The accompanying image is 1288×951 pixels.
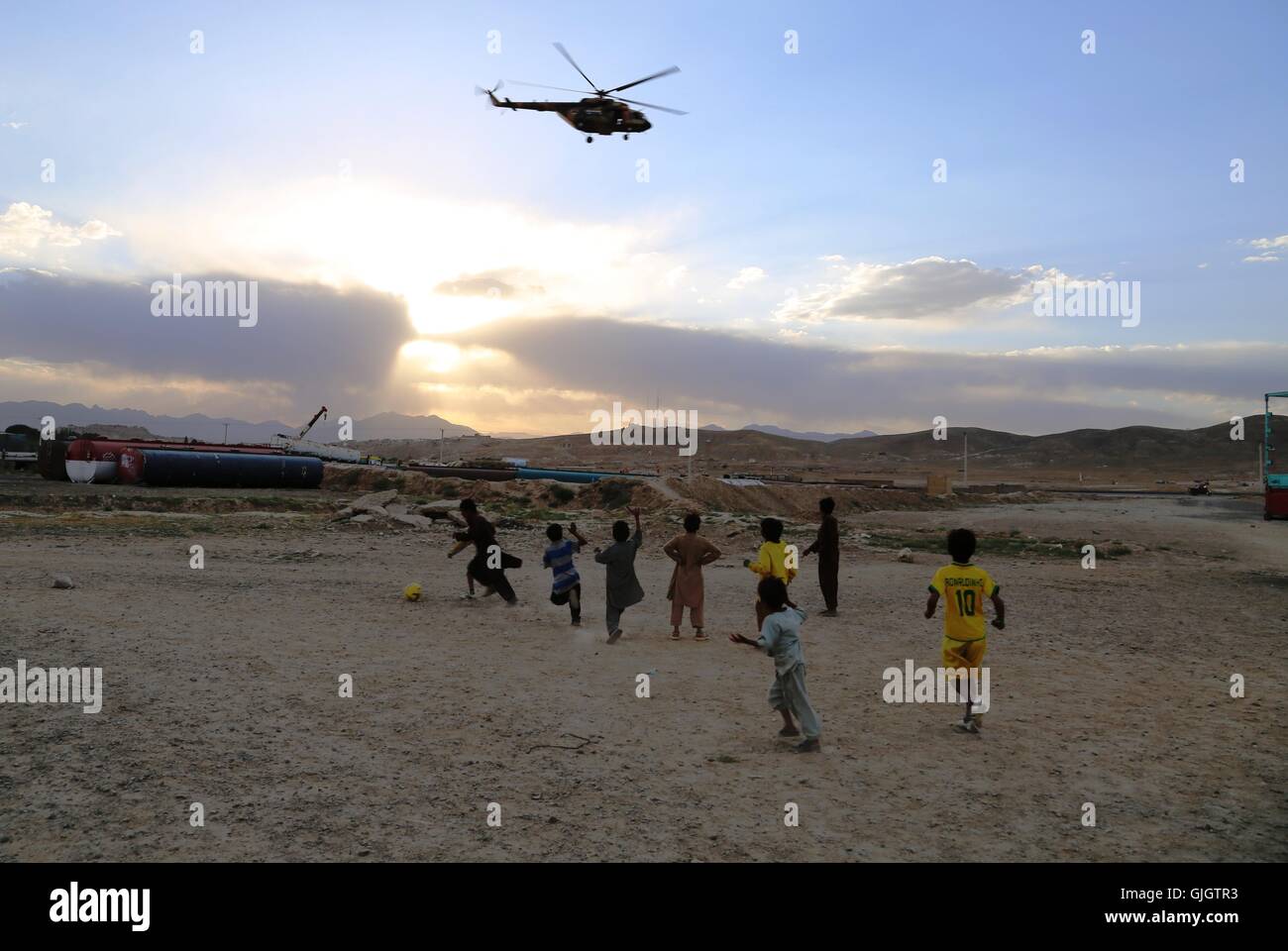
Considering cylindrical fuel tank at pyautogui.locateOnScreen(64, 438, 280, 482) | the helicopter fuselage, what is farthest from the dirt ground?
cylindrical fuel tank at pyautogui.locateOnScreen(64, 438, 280, 482)

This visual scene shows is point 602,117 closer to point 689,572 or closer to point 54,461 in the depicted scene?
point 689,572

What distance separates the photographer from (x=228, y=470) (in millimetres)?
42562

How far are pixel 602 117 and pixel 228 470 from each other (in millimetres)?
27334

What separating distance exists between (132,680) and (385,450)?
176174 millimetres

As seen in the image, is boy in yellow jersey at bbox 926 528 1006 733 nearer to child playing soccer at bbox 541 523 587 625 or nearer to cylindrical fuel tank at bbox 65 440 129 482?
child playing soccer at bbox 541 523 587 625

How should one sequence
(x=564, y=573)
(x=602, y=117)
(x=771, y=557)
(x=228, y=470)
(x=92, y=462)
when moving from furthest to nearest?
(x=228, y=470) → (x=92, y=462) → (x=602, y=117) → (x=564, y=573) → (x=771, y=557)

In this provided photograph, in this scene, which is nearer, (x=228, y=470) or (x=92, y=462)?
(x=92, y=462)

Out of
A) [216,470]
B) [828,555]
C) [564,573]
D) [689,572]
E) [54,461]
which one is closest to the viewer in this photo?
[689,572]

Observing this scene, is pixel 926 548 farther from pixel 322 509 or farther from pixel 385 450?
pixel 385 450

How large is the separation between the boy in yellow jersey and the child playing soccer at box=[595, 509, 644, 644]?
427cm

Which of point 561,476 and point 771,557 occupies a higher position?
point 561,476

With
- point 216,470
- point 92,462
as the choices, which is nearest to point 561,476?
point 216,470

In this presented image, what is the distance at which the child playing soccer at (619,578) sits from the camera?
10.5 m
